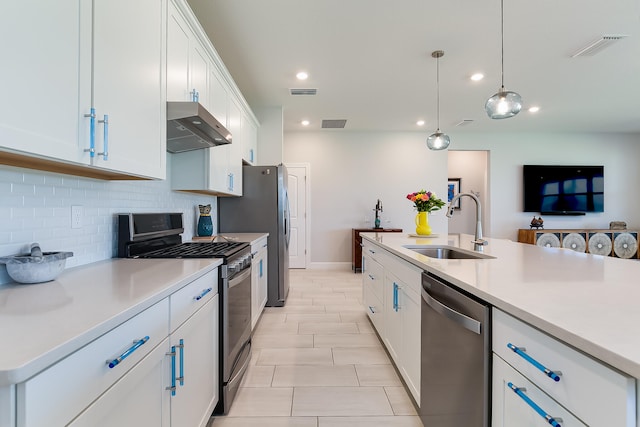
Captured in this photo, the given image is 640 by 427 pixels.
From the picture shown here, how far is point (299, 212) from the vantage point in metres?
6.09

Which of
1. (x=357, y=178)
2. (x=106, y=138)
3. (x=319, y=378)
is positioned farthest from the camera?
(x=357, y=178)

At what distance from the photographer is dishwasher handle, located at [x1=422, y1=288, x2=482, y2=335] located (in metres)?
1.08

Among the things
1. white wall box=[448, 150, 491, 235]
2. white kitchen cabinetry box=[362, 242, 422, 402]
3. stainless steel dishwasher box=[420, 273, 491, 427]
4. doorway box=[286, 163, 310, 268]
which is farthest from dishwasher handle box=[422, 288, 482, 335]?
white wall box=[448, 150, 491, 235]

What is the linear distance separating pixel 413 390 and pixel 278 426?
0.76 meters

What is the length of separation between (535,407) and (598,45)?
3766 millimetres

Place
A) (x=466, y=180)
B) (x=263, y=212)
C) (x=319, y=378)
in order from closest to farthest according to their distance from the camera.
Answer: (x=319, y=378) → (x=263, y=212) → (x=466, y=180)

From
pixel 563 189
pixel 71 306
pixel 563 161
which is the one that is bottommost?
pixel 71 306

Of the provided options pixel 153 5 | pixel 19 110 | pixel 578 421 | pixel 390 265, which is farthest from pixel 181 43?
pixel 578 421

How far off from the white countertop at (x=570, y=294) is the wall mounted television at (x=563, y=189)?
546 centimetres

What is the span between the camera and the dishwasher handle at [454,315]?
108 cm

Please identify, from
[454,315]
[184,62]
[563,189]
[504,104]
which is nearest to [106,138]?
[184,62]

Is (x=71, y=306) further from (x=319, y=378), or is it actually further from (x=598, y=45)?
(x=598, y=45)

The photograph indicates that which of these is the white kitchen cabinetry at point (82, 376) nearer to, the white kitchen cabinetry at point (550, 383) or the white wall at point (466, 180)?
the white kitchen cabinetry at point (550, 383)

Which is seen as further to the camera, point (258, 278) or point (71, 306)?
point (258, 278)
